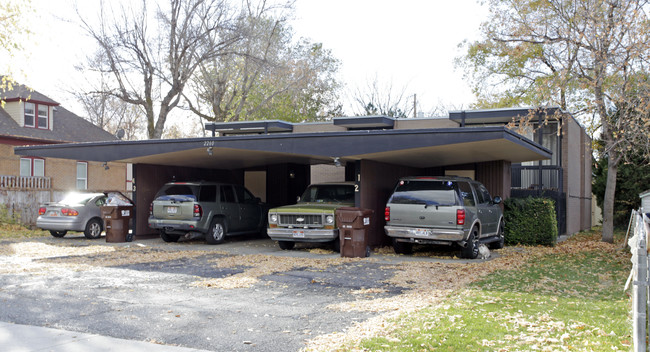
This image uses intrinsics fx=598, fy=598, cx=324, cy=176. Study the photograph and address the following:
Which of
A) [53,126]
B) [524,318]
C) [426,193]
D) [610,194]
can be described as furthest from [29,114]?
[524,318]

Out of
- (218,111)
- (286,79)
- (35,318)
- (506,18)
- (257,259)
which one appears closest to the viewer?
(35,318)

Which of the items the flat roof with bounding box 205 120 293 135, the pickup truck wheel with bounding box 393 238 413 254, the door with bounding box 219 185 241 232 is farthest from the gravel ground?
the flat roof with bounding box 205 120 293 135

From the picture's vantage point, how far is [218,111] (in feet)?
110

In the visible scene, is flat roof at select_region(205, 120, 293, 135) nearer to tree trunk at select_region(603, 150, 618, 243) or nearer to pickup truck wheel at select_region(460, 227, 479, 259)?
pickup truck wheel at select_region(460, 227, 479, 259)

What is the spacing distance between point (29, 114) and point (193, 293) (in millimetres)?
26129

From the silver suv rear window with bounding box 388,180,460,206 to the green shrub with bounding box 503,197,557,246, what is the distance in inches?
180

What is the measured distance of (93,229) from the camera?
61.6 ft

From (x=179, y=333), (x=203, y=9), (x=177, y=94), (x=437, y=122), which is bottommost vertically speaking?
(x=179, y=333)

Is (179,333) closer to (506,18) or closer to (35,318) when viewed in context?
(35,318)

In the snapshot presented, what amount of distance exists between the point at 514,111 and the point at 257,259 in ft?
34.4

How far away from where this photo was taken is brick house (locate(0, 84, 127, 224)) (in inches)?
1025

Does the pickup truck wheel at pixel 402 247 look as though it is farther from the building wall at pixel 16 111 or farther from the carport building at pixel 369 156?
the building wall at pixel 16 111

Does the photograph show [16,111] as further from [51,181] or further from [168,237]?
[168,237]

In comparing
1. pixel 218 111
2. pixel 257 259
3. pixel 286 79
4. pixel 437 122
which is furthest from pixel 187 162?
pixel 286 79
